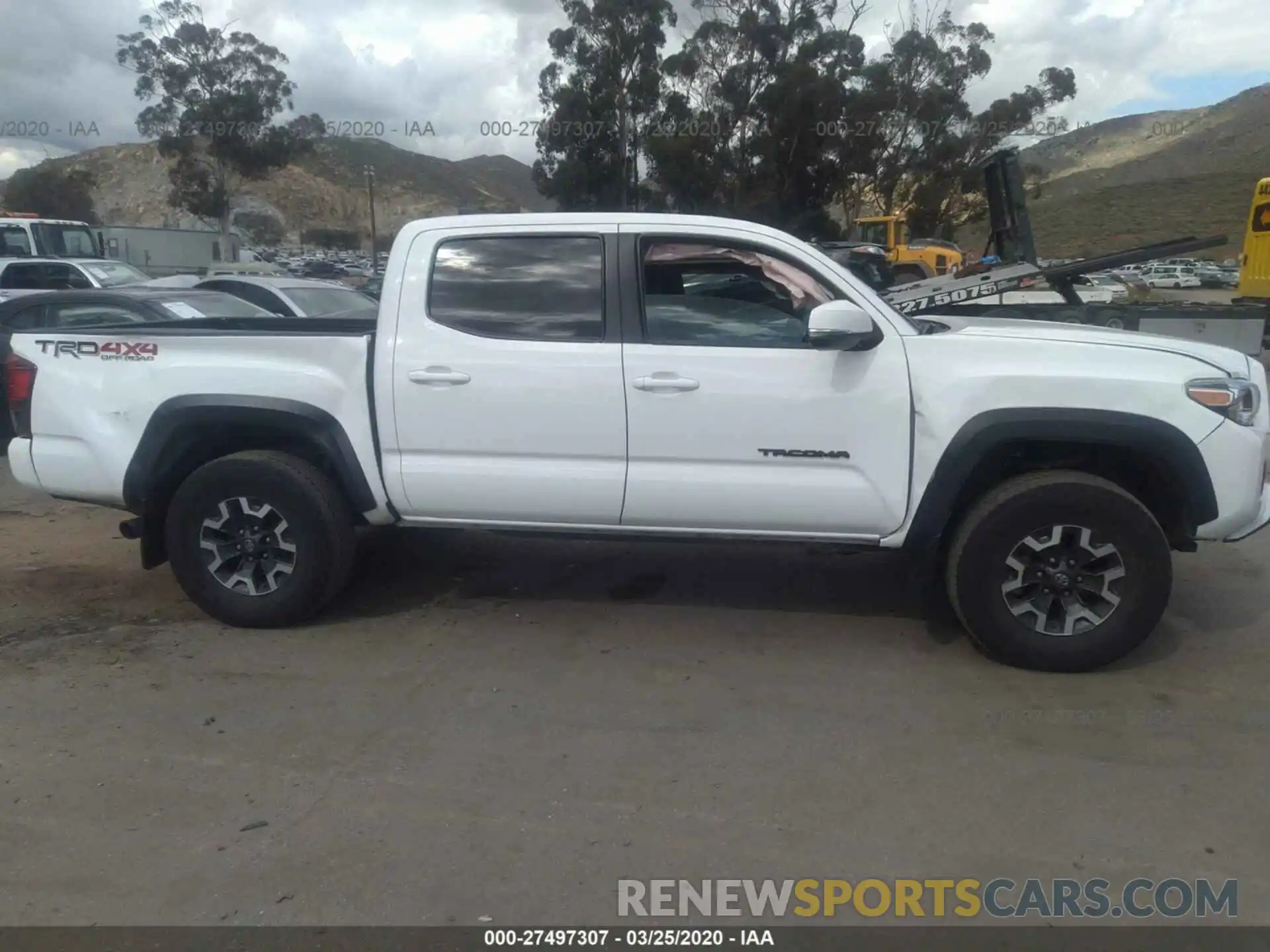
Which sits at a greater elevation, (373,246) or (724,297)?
(373,246)

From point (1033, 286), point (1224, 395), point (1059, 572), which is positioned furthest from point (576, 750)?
point (1033, 286)

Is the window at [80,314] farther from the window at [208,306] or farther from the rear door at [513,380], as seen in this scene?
the rear door at [513,380]

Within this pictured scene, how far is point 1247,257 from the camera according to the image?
820 inches

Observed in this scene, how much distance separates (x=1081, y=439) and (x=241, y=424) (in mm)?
3762

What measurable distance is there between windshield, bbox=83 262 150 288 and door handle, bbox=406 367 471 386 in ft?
55.7

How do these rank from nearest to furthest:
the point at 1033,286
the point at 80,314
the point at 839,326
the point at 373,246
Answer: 1. the point at 839,326
2. the point at 80,314
3. the point at 1033,286
4. the point at 373,246

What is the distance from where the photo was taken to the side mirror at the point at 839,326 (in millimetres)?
4402

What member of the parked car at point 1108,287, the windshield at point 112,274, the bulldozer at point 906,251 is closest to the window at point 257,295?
the windshield at point 112,274

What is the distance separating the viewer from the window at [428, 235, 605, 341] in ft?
16.0

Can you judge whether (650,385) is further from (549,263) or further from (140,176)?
(140,176)

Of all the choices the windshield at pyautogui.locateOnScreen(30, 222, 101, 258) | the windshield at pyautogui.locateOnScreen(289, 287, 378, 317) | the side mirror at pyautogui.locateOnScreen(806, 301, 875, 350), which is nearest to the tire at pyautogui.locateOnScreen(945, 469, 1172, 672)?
the side mirror at pyautogui.locateOnScreen(806, 301, 875, 350)

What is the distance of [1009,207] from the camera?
11203 millimetres

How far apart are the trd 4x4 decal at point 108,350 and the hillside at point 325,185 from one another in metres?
76.8

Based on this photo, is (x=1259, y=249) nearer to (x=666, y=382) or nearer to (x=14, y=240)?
(x=666, y=382)
